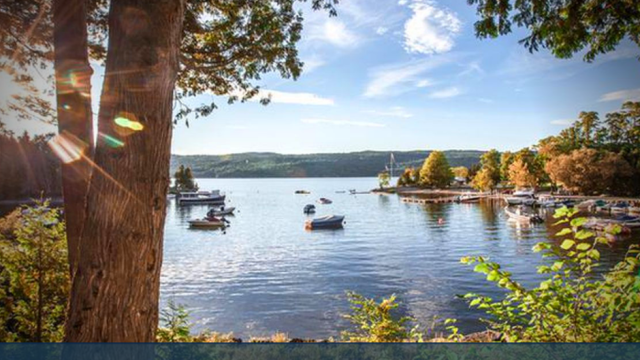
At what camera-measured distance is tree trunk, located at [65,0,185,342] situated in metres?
2.00

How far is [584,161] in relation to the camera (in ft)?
207

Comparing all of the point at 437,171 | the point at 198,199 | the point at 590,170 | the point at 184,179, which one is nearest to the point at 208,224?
the point at 198,199

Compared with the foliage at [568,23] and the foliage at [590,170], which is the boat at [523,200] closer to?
the foliage at [590,170]

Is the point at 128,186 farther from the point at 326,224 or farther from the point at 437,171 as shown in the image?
the point at 437,171

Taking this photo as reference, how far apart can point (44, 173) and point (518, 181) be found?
92.5 metres

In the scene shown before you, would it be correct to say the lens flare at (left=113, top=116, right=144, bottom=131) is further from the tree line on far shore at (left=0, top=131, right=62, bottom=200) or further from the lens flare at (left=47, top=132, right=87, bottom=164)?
the tree line on far shore at (left=0, top=131, right=62, bottom=200)

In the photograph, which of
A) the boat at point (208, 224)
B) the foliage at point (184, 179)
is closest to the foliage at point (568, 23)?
the boat at point (208, 224)

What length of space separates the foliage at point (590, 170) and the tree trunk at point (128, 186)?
73.6m

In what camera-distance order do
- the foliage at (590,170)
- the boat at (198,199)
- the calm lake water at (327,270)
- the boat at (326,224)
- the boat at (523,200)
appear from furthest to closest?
1. the boat at (198,199)
2. the boat at (523,200)
3. the foliage at (590,170)
4. the boat at (326,224)
5. the calm lake water at (327,270)

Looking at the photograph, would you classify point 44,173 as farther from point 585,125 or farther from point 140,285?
point 585,125

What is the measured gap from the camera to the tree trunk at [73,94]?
159 inches

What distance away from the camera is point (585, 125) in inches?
3012

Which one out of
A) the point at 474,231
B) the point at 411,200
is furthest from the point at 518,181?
the point at 474,231

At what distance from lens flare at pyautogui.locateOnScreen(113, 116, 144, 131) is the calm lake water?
13910 mm
